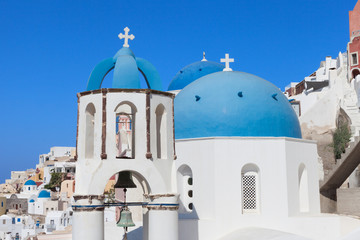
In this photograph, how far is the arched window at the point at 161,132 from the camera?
11.4 metres

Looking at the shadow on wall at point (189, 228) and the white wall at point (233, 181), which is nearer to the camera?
the shadow on wall at point (189, 228)

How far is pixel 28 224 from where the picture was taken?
4712cm

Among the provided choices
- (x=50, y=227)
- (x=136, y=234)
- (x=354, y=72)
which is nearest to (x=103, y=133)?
(x=136, y=234)

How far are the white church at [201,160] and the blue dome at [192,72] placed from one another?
383 cm

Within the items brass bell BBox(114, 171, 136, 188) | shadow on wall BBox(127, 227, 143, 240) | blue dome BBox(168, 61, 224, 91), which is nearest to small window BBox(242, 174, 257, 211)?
shadow on wall BBox(127, 227, 143, 240)

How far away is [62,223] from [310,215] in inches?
1411

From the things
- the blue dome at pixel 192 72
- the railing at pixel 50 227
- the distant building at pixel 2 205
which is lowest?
the railing at pixel 50 227

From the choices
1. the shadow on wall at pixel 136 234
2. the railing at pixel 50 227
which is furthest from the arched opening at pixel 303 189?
the railing at pixel 50 227

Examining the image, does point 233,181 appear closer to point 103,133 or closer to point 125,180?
point 125,180

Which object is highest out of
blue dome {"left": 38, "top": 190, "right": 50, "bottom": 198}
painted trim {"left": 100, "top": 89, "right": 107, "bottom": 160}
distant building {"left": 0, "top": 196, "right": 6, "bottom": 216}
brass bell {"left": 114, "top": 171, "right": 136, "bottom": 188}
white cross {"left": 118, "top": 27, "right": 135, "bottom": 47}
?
white cross {"left": 118, "top": 27, "right": 135, "bottom": 47}

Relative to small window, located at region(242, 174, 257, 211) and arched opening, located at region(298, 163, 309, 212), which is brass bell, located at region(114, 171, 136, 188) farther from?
arched opening, located at region(298, 163, 309, 212)

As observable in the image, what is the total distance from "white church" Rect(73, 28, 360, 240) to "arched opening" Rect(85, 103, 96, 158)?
1.1 inches

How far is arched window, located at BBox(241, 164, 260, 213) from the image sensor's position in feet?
46.3

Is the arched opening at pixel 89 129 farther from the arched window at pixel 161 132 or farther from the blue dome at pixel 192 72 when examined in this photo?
the blue dome at pixel 192 72
